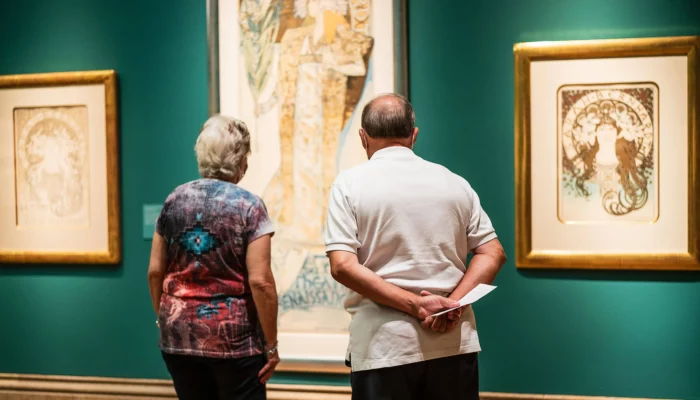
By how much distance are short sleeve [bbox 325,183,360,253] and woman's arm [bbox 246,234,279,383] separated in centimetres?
27

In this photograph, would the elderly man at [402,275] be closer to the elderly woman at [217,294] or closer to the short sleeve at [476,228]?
the short sleeve at [476,228]

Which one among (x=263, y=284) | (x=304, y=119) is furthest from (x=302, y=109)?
(x=263, y=284)

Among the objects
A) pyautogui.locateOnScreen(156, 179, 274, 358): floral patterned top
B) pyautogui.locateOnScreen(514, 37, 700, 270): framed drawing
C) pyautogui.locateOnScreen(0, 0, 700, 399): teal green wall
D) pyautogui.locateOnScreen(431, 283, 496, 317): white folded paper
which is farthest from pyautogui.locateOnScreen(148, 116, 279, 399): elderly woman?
pyautogui.locateOnScreen(514, 37, 700, 270): framed drawing

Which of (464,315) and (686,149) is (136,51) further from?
(686,149)

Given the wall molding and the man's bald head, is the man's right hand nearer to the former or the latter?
the man's bald head

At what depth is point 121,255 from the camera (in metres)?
3.26

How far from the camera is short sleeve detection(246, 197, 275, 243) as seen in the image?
2.12 metres

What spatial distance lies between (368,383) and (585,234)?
1.32 meters

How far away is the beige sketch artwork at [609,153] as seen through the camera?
2793mm

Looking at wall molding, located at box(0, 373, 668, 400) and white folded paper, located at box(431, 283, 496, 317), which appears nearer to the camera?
white folded paper, located at box(431, 283, 496, 317)

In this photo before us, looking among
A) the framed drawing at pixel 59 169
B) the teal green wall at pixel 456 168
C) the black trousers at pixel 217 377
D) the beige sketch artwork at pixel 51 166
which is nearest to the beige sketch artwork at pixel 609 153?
the teal green wall at pixel 456 168

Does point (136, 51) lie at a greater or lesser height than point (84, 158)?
greater

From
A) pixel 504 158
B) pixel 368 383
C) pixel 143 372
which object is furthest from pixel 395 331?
pixel 143 372

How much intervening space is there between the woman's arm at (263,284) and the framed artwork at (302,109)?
0.92 meters
